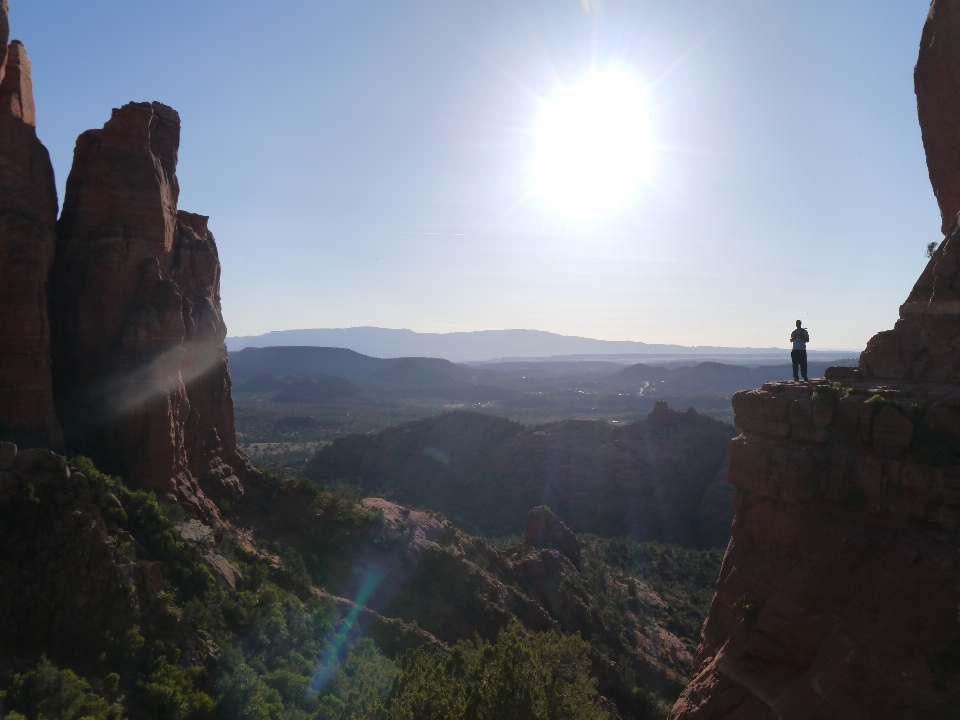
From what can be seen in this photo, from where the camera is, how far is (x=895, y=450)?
13.4 meters

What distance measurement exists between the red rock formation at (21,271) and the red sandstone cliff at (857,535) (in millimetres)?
23320

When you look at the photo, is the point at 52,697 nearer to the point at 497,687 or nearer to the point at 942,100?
the point at 497,687

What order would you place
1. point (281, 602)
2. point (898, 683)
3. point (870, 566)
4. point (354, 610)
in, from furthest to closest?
point (354, 610) < point (281, 602) < point (870, 566) < point (898, 683)

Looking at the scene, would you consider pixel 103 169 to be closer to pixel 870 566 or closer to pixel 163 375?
pixel 163 375

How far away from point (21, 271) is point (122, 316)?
3.75 metres

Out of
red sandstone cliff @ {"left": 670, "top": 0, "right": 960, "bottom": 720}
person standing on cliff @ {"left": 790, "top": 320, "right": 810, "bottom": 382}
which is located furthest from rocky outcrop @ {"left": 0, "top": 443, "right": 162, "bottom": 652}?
person standing on cliff @ {"left": 790, "top": 320, "right": 810, "bottom": 382}

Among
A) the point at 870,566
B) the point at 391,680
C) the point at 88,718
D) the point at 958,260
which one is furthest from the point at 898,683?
the point at 88,718

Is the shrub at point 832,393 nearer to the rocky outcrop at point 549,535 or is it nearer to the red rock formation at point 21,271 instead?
the red rock formation at point 21,271

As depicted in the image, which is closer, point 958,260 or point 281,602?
point 958,260

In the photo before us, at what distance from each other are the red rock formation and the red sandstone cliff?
918 inches

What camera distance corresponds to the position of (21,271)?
19781 mm

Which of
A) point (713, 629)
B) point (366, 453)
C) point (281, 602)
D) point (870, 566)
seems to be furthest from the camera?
point (366, 453)

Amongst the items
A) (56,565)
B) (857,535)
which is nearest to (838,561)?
(857,535)

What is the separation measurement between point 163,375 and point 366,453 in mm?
61325
